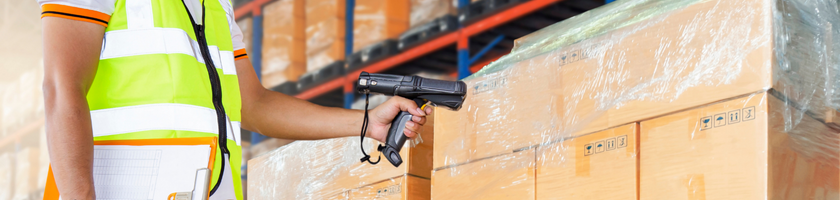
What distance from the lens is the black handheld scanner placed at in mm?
1473

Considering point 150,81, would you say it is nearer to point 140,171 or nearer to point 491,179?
point 140,171

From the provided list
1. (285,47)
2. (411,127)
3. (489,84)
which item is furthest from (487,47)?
(411,127)

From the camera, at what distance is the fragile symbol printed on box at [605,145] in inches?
64.5

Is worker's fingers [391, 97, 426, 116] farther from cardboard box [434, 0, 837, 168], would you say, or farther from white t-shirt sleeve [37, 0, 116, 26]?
white t-shirt sleeve [37, 0, 116, 26]

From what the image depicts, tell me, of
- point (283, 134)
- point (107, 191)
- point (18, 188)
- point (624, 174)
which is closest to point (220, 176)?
point (107, 191)

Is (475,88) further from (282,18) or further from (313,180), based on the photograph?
(282,18)

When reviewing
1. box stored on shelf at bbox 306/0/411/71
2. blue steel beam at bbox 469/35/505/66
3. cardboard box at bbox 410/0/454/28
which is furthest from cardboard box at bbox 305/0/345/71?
blue steel beam at bbox 469/35/505/66

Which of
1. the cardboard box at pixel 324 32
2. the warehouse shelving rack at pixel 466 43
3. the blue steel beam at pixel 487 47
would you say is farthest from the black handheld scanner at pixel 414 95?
the cardboard box at pixel 324 32

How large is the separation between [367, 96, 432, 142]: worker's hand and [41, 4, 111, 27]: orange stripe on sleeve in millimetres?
562

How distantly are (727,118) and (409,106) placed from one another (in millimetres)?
580

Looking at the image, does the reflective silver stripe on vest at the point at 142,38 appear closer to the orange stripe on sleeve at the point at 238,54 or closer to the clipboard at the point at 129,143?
the clipboard at the point at 129,143

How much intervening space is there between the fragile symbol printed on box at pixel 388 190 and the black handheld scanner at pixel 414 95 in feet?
2.42

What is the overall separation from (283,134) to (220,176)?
0.41 m

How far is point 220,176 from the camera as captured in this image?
46.3 inches
